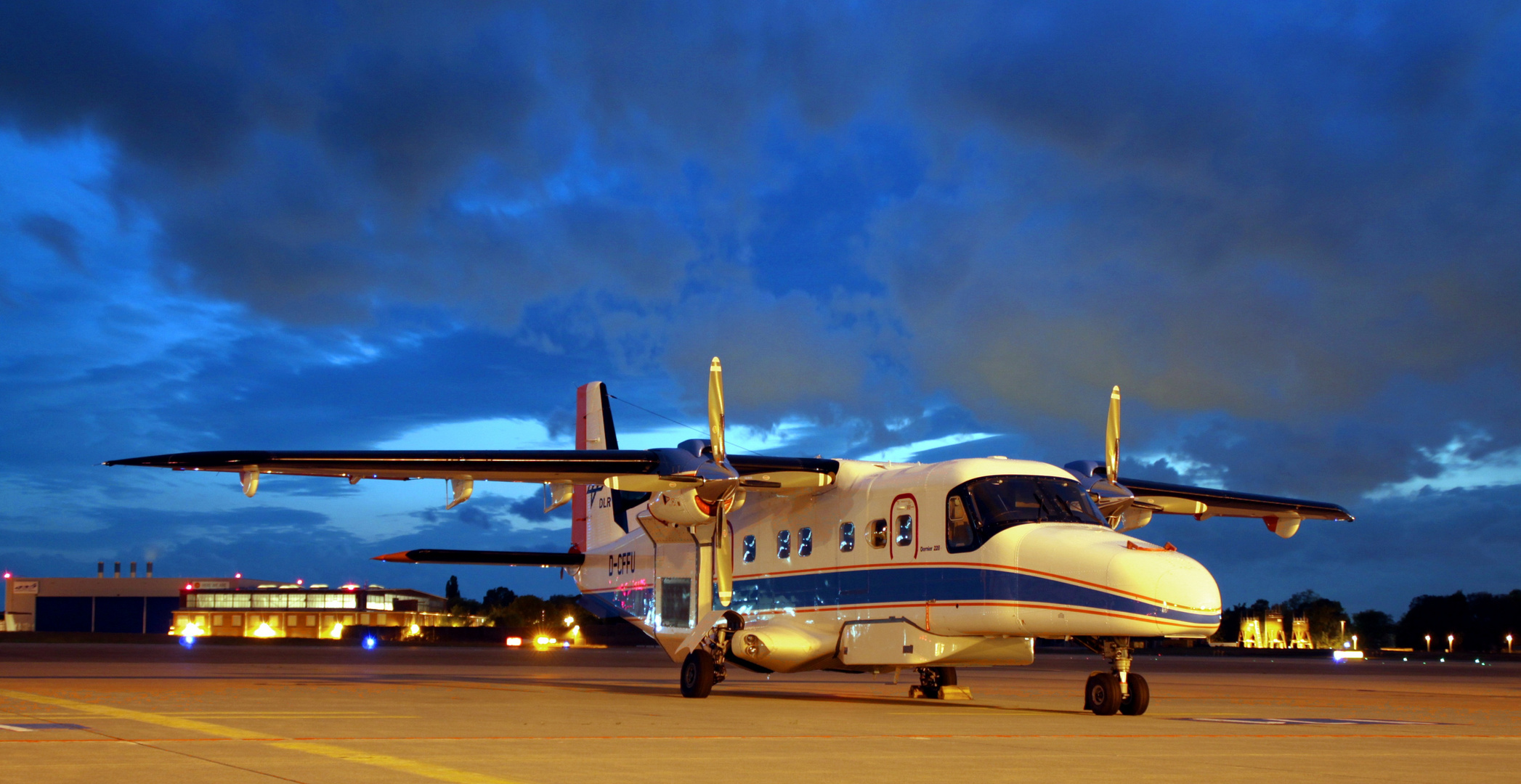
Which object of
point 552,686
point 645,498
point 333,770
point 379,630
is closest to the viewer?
point 333,770

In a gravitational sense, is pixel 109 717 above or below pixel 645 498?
below

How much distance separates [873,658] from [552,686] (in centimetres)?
661

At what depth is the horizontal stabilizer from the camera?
2116 centimetres

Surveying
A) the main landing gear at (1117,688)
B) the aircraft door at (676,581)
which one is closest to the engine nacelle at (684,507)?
the aircraft door at (676,581)

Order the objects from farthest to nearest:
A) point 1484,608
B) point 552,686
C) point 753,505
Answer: point 1484,608 → point 552,686 → point 753,505

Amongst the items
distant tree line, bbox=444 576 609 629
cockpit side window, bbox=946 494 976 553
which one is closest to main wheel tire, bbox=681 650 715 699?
cockpit side window, bbox=946 494 976 553

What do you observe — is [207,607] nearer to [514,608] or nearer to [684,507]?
[514,608]

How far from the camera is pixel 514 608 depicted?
124 m

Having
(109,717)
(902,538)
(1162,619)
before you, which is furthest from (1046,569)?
(109,717)

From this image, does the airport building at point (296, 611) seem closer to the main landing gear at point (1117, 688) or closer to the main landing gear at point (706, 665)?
the main landing gear at point (706, 665)

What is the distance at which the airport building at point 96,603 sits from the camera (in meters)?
135

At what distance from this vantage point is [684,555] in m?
20.1

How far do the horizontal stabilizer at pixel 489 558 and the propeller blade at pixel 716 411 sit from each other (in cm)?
632

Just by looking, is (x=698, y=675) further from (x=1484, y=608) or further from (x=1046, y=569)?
(x=1484, y=608)
